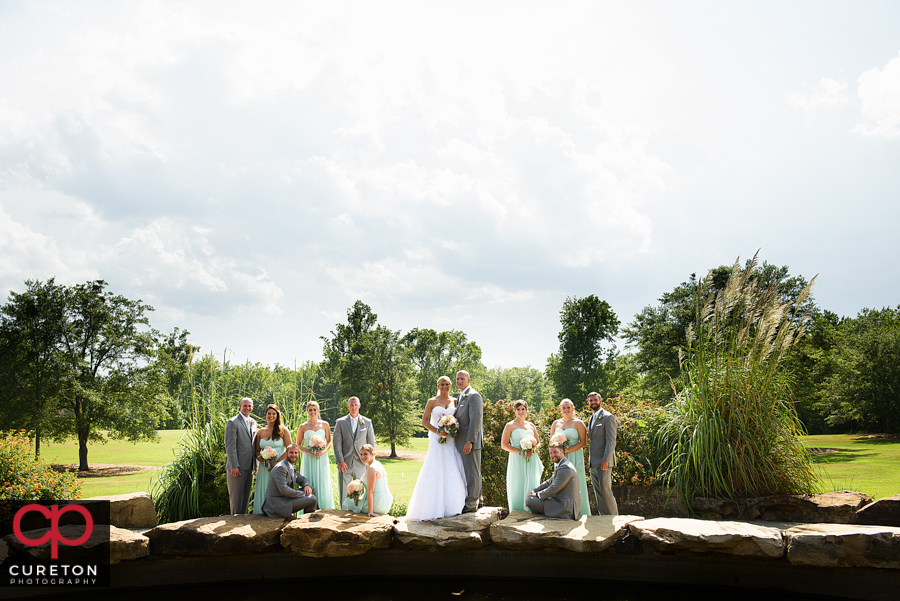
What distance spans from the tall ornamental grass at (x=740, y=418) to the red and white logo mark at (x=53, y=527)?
7.79 metres

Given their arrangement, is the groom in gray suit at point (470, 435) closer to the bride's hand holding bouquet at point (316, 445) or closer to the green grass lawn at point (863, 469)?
the bride's hand holding bouquet at point (316, 445)

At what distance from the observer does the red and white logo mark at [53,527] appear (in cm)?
601

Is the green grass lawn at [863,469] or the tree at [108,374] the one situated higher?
the tree at [108,374]

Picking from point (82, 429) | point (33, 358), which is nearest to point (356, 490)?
point (82, 429)

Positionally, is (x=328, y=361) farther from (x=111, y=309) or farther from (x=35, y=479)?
(x=35, y=479)

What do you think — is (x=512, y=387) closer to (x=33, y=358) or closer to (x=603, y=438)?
(x=33, y=358)

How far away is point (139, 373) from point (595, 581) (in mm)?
21222

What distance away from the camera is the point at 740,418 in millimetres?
7055

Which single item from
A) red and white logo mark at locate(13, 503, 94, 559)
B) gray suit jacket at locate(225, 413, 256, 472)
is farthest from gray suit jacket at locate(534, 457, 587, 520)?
red and white logo mark at locate(13, 503, 94, 559)

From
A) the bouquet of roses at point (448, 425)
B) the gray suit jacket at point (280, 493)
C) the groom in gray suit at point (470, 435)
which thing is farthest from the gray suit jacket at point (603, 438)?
the gray suit jacket at point (280, 493)

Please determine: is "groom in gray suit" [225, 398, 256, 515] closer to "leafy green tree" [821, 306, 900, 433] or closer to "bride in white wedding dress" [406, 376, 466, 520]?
"bride in white wedding dress" [406, 376, 466, 520]

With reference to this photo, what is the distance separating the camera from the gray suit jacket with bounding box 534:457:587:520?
6539 mm

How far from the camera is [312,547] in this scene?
5980 millimetres

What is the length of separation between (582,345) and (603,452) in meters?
28.3
